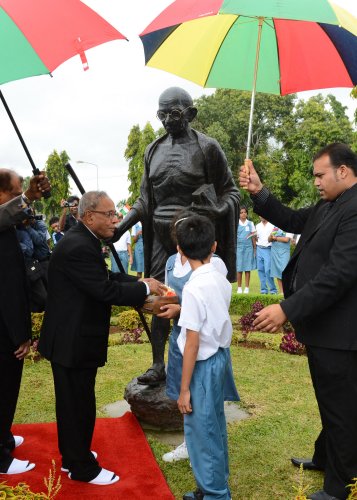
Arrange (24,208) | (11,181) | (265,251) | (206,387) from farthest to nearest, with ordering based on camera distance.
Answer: (265,251)
(11,181)
(24,208)
(206,387)

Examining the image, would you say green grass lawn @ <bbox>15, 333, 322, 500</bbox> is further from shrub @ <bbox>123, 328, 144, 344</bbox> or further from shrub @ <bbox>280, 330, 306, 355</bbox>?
shrub @ <bbox>123, 328, 144, 344</bbox>

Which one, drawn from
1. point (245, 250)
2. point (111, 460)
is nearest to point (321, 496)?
point (111, 460)

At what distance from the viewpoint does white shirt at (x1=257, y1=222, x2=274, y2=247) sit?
38.5 feet

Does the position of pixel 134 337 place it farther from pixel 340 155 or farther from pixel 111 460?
pixel 340 155

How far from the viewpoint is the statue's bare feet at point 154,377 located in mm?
4641

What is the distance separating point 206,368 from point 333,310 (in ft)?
2.71

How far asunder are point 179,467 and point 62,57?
9.88 ft

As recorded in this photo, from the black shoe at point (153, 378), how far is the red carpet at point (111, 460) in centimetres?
42

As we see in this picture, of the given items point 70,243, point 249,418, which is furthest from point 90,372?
point 249,418

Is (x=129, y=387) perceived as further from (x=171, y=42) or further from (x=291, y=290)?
(x=171, y=42)

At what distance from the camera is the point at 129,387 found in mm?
4707

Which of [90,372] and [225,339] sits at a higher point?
[225,339]

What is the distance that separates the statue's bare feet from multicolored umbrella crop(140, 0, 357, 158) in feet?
8.14

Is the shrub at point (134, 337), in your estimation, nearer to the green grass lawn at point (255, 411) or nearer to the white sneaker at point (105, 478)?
the green grass lawn at point (255, 411)
